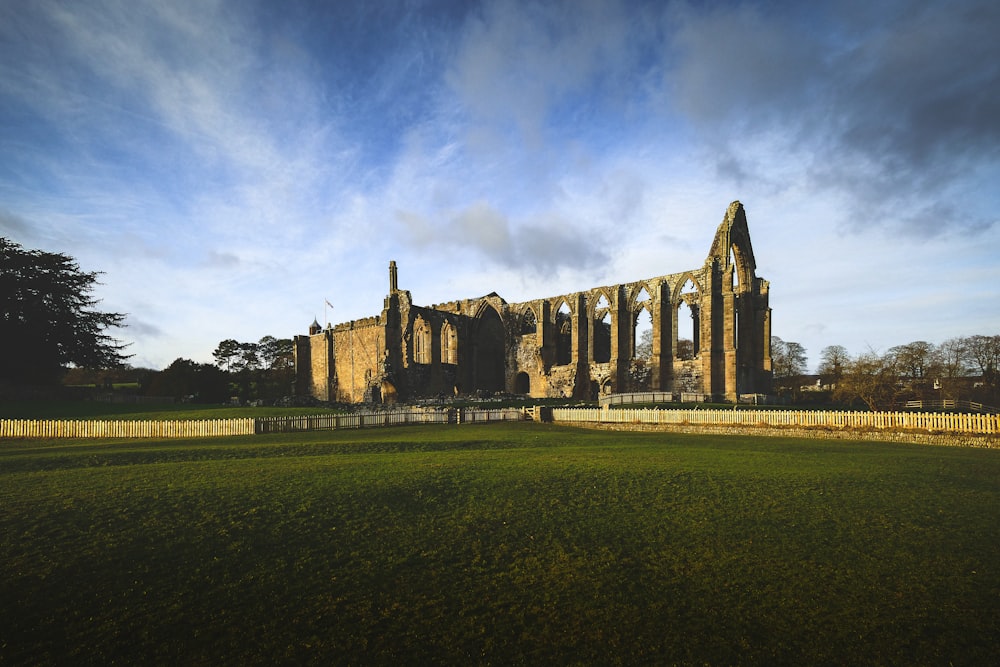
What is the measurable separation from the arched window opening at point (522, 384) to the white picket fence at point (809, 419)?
21.8m

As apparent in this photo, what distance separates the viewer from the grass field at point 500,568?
3.52 m

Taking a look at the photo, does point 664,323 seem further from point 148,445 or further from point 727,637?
point 727,637

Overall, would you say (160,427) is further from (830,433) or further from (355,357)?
(355,357)

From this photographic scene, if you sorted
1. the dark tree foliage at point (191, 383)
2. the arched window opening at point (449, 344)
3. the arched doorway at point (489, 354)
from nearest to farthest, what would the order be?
the dark tree foliage at point (191, 383) < the arched window opening at point (449, 344) < the arched doorway at point (489, 354)

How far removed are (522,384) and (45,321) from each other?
3841cm

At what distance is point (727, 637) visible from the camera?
3.62 metres

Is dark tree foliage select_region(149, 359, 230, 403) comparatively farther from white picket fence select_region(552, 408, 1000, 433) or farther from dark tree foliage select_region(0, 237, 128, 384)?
white picket fence select_region(552, 408, 1000, 433)

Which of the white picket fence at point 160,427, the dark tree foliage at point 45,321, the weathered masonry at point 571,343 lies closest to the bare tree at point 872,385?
the weathered masonry at point 571,343

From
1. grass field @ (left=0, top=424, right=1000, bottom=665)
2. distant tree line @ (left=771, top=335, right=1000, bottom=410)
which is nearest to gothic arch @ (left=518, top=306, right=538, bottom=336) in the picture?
distant tree line @ (left=771, top=335, right=1000, bottom=410)

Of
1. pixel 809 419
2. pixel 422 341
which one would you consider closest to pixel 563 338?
pixel 422 341

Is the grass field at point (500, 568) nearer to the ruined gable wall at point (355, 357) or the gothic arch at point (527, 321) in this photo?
the gothic arch at point (527, 321)

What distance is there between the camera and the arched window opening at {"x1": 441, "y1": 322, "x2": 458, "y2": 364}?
1863 inches

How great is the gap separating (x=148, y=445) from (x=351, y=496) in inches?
466

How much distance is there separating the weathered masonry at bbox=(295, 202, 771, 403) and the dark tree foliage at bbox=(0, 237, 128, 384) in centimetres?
1893
